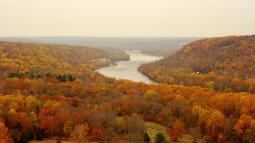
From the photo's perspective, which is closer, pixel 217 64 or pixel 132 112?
pixel 132 112

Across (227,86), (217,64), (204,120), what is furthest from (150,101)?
(217,64)

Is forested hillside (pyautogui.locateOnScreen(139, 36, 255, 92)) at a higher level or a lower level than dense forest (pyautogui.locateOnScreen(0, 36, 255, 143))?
lower

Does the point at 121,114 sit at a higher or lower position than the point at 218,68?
higher

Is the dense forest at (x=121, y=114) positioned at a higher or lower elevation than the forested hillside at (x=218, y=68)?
higher

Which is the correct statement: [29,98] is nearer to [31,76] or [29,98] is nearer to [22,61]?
[31,76]

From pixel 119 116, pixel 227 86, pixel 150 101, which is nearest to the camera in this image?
pixel 119 116

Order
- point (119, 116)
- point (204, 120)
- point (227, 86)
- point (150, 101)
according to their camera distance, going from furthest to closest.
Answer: point (227, 86) → point (150, 101) → point (119, 116) → point (204, 120)

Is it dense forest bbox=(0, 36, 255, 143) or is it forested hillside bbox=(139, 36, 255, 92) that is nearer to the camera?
dense forest bbox=(0, 36, 255, 143)

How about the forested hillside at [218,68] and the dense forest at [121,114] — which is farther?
the forested hillside at [218,68]
